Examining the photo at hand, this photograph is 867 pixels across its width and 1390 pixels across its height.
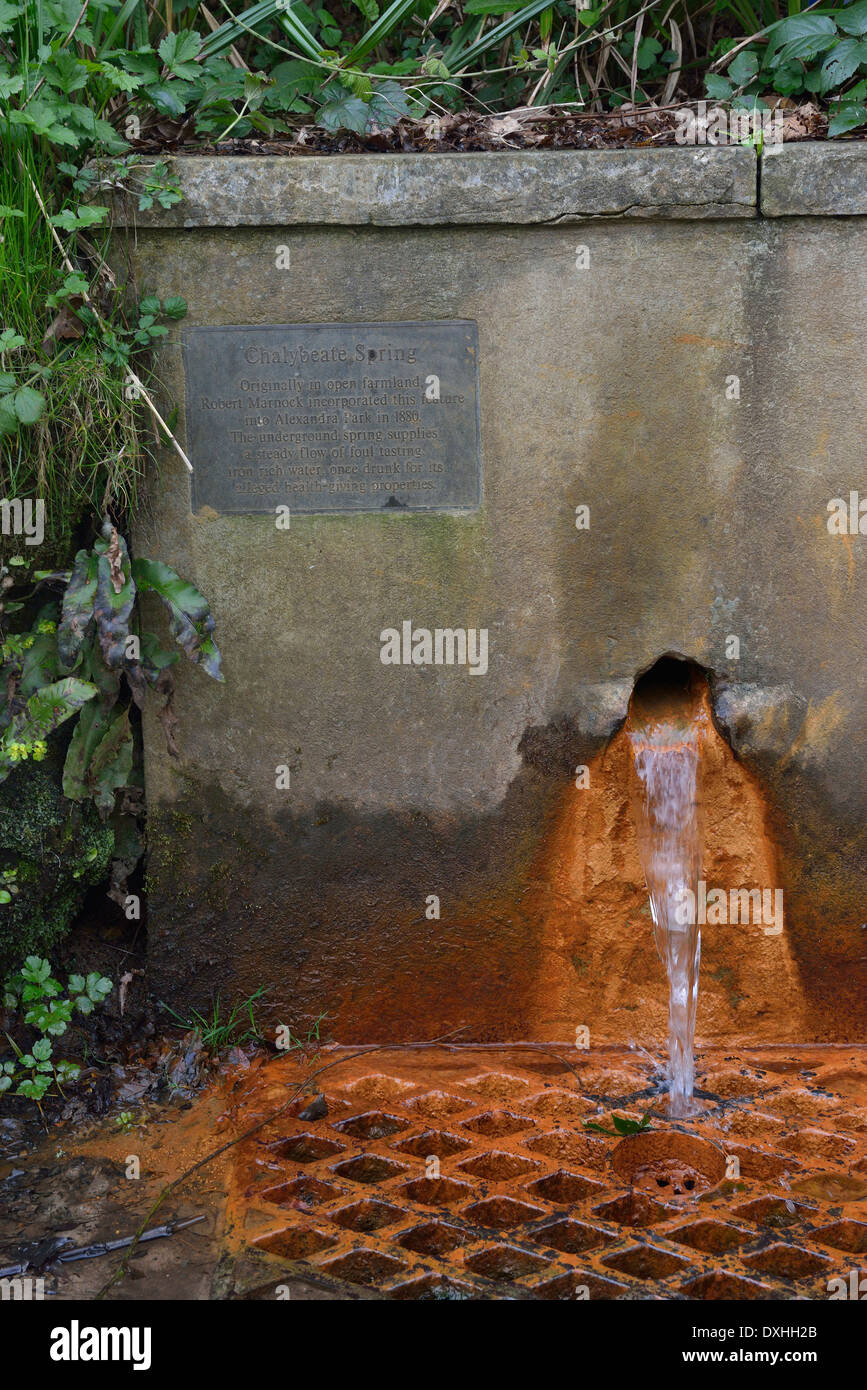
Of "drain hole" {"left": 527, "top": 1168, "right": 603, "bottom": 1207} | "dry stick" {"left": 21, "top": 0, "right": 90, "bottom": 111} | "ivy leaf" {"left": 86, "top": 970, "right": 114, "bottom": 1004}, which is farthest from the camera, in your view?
"ivy leaf" {"left": 86, "top": 970, "right": 114, "bottom": 1004}

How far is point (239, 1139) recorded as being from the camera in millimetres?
3145

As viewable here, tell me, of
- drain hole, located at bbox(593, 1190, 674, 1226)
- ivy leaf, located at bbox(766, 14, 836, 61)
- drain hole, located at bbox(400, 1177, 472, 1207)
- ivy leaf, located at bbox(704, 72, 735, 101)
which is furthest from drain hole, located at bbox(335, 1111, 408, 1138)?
ivy leaf, located at bbox(766, 14, 836, 61)

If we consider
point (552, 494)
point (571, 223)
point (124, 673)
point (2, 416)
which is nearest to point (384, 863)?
point (124, 673)

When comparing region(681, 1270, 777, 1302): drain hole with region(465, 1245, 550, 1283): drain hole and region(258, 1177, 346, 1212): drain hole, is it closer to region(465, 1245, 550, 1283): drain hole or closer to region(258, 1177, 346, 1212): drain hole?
region(465, 1245, 550, 1283): drain hole

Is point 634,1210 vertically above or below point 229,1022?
below

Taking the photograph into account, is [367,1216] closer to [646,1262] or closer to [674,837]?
[646,1262]

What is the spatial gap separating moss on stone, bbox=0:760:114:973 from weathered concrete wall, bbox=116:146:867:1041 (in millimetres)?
212

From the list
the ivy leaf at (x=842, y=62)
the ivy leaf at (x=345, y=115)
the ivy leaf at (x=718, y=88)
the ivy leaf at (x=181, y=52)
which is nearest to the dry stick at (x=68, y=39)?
Answer: the ivy leaf at (x=181, y=52)

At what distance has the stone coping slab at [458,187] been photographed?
3215mm

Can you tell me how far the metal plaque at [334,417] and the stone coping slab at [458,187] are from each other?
305 millimetres

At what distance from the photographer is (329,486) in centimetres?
338

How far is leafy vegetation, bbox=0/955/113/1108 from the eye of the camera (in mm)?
3330

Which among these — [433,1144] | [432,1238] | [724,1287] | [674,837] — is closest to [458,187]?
[674,837]

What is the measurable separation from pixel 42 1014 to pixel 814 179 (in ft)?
10.6
